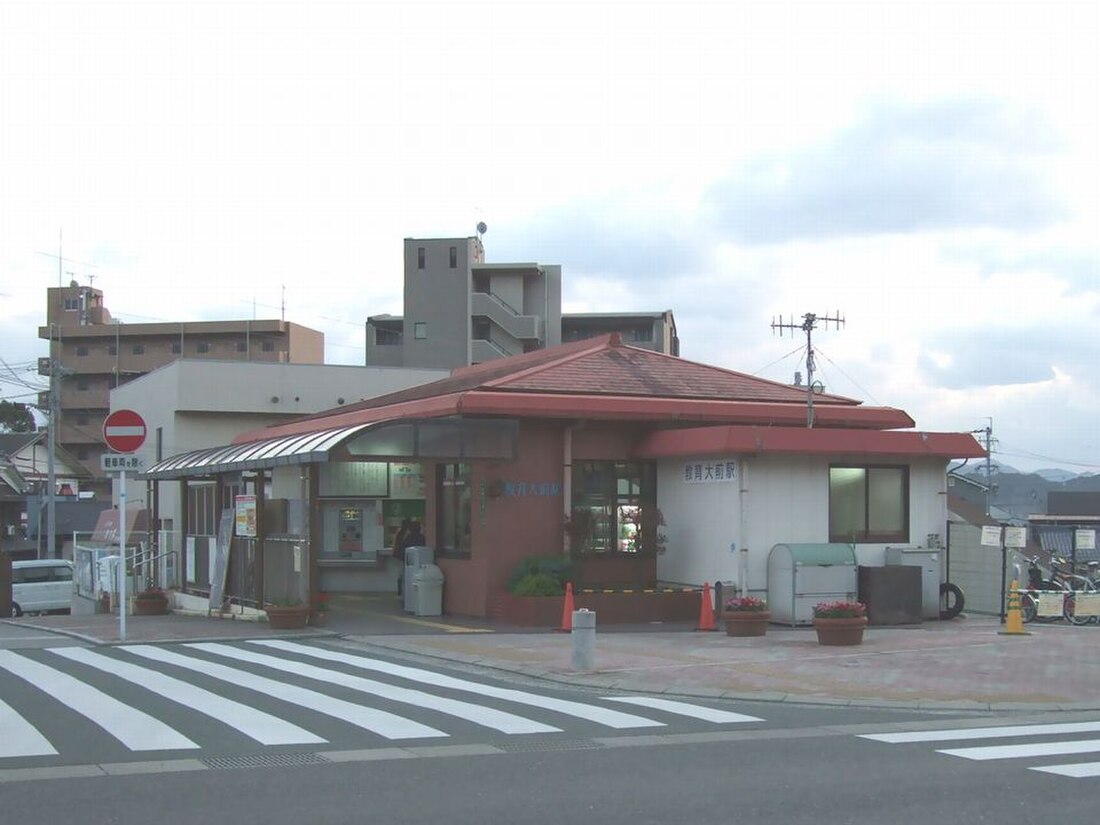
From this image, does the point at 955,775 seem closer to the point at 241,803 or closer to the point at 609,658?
the point at 241,803

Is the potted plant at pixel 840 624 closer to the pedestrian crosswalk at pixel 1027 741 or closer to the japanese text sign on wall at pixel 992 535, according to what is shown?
the pedestrian crosswalk at pixel 1027 741

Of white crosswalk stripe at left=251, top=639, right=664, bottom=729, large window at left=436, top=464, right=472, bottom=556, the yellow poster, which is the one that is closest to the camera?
white crosswalk stripe at left=251, top=639, right=664, bottom=729

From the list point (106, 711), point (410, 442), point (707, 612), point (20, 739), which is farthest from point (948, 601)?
point (20, 739)

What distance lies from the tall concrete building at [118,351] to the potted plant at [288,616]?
6167cm

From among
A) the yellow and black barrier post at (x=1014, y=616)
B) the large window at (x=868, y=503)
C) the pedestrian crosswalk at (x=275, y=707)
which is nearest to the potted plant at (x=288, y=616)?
the pedestrian crosswalk at (x=275, y=707)

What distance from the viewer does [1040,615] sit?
78.2ft

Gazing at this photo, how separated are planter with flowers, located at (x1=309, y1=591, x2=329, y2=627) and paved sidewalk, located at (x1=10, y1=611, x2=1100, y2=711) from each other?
373mm

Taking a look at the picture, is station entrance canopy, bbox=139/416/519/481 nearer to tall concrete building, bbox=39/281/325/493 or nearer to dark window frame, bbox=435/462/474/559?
dark window frame, bbox=435/462/474/559

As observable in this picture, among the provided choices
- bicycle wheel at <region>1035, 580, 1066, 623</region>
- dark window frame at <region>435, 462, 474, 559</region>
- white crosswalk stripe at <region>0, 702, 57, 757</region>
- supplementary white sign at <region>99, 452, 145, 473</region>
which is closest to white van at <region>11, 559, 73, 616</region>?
dark window frame at <region>435, 462, 474, 559</region>

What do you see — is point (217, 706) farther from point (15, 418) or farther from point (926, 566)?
point (15, 418)

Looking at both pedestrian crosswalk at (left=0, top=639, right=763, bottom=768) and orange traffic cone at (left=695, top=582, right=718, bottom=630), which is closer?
pedestrian crosswalk at (left=0, top=639, right=763, bottom=768)

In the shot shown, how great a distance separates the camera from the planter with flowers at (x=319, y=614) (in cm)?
2097

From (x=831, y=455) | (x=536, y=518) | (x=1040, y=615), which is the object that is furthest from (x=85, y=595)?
(x=1040, y=615)

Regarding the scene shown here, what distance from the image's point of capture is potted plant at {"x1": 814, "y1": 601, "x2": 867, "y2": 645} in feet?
57.3
